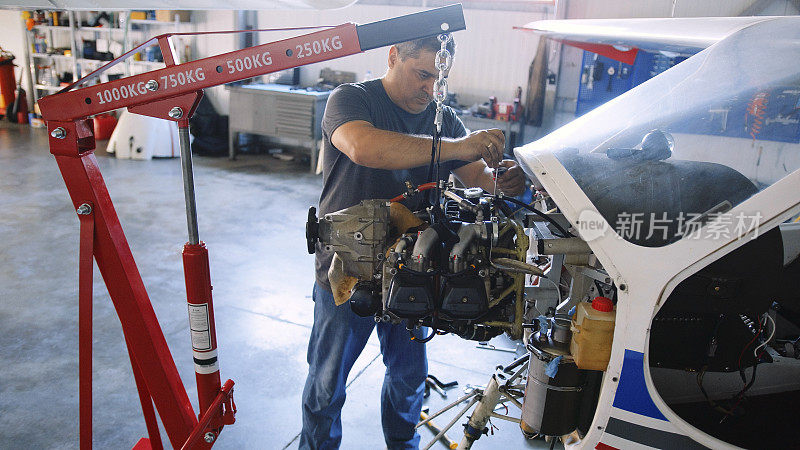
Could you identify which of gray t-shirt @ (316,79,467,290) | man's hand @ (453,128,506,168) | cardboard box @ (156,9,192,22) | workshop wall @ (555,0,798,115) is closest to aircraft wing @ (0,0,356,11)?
gray t-shirt @ (316,79,467,290)

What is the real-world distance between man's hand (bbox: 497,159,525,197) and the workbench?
625cm

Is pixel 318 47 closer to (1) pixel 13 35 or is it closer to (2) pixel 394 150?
(2) pixel 394 150

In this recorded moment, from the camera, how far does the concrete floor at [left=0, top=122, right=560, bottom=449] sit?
2.78 meters

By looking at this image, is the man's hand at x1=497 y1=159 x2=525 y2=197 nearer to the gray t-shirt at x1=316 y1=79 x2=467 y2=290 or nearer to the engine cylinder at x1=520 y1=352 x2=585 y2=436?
the gray t-shirt at x1=316 y1=79 x2=467 y2=290

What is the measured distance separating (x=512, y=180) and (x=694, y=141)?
0.65 m

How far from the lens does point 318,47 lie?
1.54m

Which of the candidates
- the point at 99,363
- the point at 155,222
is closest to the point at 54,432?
the point at 99,363

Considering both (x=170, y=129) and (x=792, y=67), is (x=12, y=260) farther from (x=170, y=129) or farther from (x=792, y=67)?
(x=792, y=67)

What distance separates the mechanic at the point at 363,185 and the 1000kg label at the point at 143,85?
0.54m

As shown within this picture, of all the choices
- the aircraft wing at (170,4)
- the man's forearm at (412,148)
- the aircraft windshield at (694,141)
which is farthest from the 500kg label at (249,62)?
the aircraft windshield at (694,141)

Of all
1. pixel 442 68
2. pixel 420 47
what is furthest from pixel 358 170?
pixel 442 68

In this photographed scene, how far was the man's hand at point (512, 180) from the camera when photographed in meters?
2.14

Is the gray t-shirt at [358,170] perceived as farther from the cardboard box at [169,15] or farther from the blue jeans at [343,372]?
the cardboard box at [169,15]

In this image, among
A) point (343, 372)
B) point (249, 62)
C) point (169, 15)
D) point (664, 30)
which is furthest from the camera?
point (169, 15)
